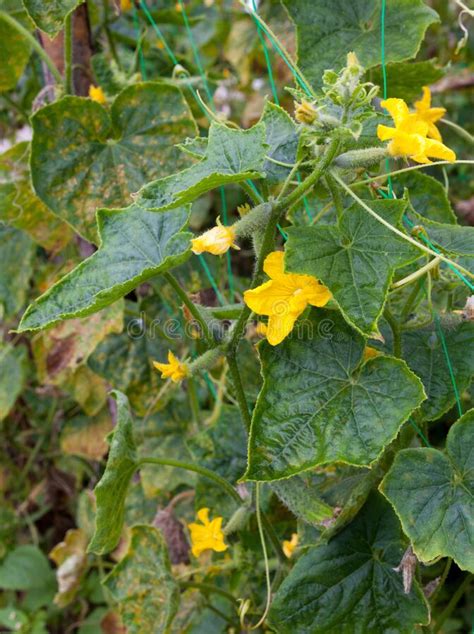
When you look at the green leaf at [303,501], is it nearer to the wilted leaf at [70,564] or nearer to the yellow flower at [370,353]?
the yellow flower at [370,353]

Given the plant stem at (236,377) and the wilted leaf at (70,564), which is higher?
the plant stem at (236,377)

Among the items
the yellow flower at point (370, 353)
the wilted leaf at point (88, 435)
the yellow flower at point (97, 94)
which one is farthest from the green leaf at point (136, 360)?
the yellow flower at point (370, 353)

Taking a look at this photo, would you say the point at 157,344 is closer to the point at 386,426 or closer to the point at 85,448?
the point at 85,448

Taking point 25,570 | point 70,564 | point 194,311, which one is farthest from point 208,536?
point 25,570

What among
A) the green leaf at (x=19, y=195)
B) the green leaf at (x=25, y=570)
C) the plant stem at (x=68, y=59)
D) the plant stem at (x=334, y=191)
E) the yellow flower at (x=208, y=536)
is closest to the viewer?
the plant stem at (x=334, y=191)

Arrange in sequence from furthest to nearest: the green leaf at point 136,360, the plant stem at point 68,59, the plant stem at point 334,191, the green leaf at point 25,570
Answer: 1. the green leaf at point 25,570
2. the green leaf at point 136,360
3. the plant stem at point 68,59
4. the plant stem at point 334,191

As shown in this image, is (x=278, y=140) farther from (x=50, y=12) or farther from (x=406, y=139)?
(x=50, y=12)

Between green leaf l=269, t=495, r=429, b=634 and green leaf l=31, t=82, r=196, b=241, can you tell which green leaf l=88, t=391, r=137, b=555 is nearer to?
green leaf l=269, t=495, r=429, b=634
